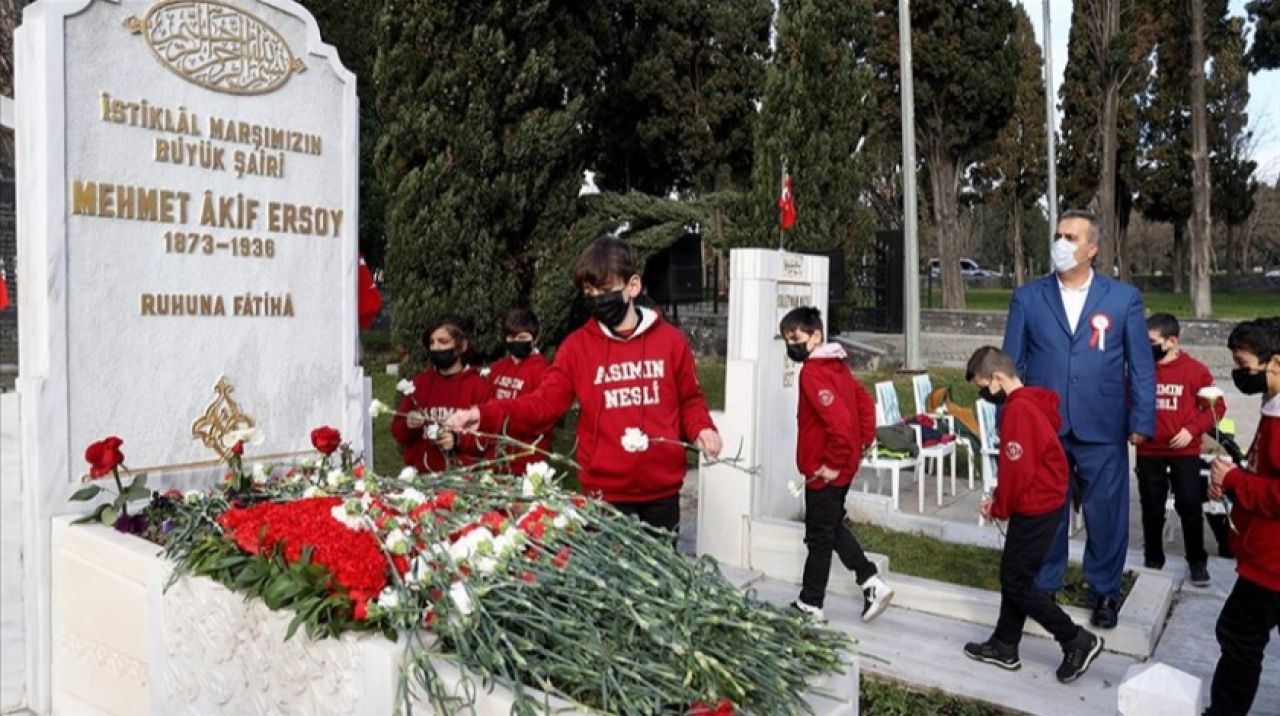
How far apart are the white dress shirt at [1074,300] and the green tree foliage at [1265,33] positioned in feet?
100

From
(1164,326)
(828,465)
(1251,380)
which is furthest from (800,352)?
(1164,326)

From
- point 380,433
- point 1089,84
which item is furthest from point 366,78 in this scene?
point 1089,84

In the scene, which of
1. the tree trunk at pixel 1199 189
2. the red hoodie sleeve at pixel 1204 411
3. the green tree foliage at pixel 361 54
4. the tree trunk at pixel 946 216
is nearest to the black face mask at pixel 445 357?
the red hoodie sleeve at pixel 1204 411

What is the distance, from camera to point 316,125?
488cm

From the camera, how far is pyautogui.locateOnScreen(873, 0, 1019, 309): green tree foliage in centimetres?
2602

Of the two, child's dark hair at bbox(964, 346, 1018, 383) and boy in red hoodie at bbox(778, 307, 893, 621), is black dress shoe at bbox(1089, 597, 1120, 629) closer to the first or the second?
boy in red hoodie at bbox(778, 307, 893, 621)

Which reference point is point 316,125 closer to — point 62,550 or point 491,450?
point 491,450

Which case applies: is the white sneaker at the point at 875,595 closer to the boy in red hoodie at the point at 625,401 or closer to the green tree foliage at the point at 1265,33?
the boy in red hoodie at the point at 625,401

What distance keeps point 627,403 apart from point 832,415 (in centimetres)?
133

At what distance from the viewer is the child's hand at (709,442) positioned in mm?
3709

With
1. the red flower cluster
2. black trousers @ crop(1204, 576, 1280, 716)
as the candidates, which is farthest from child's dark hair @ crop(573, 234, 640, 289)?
black trousers @ crop(1204, 576, 1280, 716)

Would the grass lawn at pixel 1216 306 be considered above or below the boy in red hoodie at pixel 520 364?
above

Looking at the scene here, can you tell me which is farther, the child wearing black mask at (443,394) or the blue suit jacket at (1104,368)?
the child wearing black mask at (443,394)

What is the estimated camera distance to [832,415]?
15.9 ft
